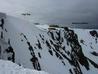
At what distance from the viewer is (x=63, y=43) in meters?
99.6

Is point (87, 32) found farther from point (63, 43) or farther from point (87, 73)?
point (87, 73)

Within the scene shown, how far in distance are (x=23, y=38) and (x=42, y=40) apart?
1439cm

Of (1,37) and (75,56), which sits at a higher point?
(1,37)

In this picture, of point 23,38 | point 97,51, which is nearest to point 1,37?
point 23,38

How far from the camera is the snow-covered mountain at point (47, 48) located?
5922 centimetres

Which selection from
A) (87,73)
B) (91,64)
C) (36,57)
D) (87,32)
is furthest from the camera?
(87,32)

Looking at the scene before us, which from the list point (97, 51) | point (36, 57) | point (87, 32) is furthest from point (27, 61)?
point (87, 32)

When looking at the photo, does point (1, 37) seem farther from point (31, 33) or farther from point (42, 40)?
point (42, 40)

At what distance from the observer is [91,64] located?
98.1m

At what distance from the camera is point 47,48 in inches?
3056

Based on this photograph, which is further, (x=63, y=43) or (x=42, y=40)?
(x=63, y=43)

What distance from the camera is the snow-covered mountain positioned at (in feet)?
194

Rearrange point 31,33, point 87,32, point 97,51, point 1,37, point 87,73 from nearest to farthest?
point 1,37, point 31,33, point 87,73, point 97,51, point 87,32

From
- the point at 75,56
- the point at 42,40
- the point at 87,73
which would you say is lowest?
the point at 87,73
